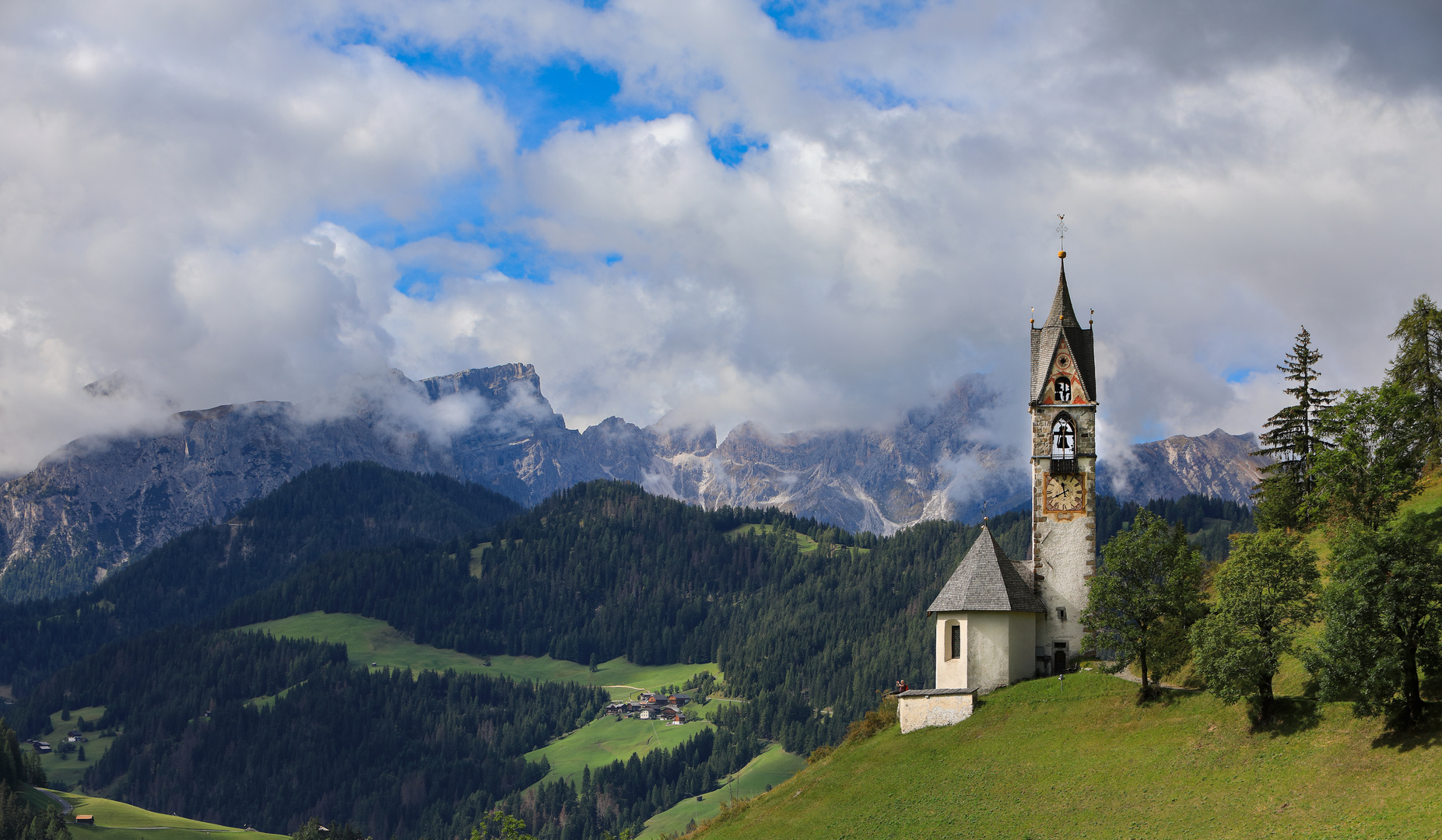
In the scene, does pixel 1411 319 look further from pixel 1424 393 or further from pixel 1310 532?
pixel 1310 532

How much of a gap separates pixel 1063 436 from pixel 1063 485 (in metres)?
3.99

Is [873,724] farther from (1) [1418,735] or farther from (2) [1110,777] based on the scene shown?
(1) [1418,735]

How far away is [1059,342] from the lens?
10069 centimetres

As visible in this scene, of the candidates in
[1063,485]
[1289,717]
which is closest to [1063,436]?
[1063,485]

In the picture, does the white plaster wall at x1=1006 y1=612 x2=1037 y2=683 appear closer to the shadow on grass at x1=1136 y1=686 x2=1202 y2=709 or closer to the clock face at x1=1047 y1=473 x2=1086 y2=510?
the clock face at x1=1047 y1=473 x2=1086 y2=510

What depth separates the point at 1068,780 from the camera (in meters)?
75.2

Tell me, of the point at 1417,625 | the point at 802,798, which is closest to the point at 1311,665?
the point at 1417,625

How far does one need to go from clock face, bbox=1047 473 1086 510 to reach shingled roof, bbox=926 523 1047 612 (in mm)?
5763

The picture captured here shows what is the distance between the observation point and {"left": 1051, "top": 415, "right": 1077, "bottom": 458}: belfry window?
98875mm

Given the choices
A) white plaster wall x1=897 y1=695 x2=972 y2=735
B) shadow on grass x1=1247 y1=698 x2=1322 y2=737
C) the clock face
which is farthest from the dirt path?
the clock face

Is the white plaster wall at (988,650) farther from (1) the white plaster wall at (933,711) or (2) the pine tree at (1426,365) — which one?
(2) the pine tree at (1426,365)

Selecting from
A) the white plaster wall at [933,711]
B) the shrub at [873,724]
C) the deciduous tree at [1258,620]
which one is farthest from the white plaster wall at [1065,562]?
the deciduous tree at [1258,620]

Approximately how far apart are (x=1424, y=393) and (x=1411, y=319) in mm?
5986

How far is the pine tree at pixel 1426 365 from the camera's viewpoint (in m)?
93.9
